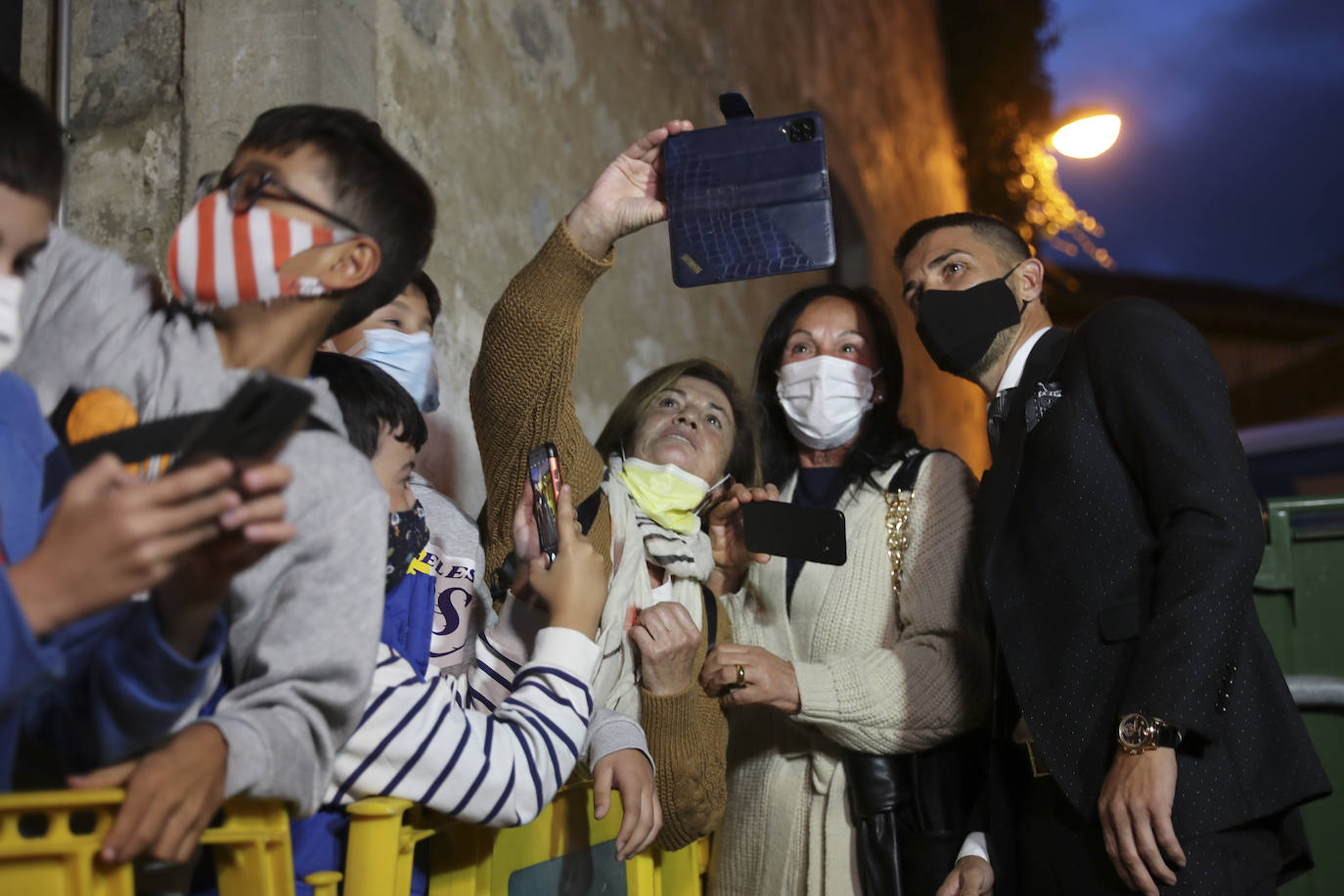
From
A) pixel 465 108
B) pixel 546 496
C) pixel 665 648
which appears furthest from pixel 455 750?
pixel 465 108

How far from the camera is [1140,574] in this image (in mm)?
1692

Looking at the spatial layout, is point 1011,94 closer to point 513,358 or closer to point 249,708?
point 513,358

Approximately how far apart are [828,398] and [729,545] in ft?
1.41

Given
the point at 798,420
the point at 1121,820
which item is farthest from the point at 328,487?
the point at 798,420

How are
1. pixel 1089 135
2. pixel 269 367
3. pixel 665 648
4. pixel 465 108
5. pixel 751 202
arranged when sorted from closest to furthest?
pixel 269 367 → pixel 751 202 → pixel 665 648 → pixel 465 108 → pixel 1089 135

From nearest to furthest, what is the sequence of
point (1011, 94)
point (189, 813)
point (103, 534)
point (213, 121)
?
point (103, 534) < point (189, 813) < point (213, 121) < point (1011, 94)

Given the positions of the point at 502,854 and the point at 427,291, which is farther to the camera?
the point at 427,291

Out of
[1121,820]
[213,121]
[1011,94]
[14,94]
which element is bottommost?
[1121,820]

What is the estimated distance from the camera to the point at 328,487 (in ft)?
3.29

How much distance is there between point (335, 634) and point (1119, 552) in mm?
1257

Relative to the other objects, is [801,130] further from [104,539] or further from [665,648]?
[104,539]

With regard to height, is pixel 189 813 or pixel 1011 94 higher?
pixel 1011 94

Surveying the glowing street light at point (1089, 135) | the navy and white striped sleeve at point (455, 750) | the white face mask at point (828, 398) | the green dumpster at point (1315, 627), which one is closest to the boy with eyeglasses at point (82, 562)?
the navy and white striped sleeve at point (455, 750)

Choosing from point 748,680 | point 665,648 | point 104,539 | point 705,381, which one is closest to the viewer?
point 104,539
